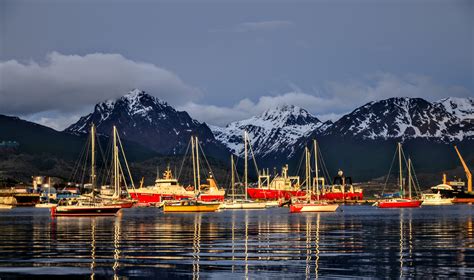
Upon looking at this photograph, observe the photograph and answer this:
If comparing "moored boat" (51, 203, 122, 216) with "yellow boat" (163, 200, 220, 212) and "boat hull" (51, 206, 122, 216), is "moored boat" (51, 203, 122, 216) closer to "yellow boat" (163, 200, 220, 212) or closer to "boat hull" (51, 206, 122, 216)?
"boat hull" (51, 206, 122, 216)

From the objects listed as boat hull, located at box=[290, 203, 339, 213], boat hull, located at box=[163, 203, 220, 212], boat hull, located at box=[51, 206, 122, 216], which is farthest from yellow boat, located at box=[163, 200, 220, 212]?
Result: boat hull, located at box=[51, 206, 122, 216]

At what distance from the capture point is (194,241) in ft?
241

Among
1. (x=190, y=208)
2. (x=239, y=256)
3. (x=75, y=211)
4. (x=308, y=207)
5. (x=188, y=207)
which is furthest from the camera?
(x=190, y=208)

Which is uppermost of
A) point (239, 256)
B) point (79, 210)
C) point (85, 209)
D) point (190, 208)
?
point (85, 209)

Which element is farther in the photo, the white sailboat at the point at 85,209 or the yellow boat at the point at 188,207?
the yellow boat at the point at 188,207

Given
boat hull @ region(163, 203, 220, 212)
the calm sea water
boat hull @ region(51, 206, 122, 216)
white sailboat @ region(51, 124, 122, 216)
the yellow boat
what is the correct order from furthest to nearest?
the yellow boat < boat hull @ region(163, 203, 220, 212) < white sailboat @ region(51, 124, 122, 216) < boat hull @ region(51, 206, 122, 216) < the calm sea water

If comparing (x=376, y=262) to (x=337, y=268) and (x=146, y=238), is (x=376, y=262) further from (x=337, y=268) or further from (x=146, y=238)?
(x=146, y=238)

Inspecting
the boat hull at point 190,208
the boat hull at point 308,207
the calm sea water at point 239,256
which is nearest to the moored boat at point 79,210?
the boat hull at point 190,208

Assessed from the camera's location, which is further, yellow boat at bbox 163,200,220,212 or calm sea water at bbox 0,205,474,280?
yellow boat at bbox 163,200,220,212

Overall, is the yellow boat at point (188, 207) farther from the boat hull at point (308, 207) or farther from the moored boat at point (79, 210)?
the moored boat at point (79, 210)

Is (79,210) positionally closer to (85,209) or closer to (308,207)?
(85,209)

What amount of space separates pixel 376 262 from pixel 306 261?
4.61 meters

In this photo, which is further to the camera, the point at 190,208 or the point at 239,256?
the point at 190,208

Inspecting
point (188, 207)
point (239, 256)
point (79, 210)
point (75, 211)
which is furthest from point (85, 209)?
point (239, 256)
